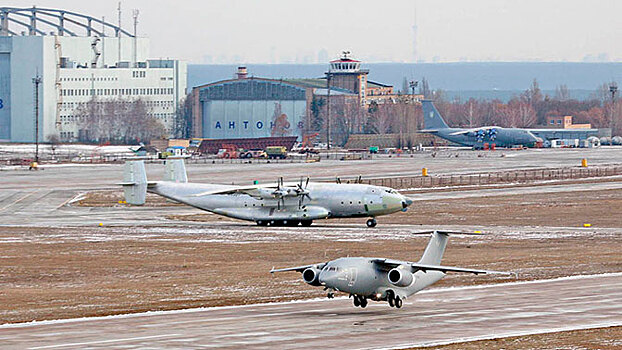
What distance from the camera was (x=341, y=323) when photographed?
117ft

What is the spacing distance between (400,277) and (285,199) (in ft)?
128

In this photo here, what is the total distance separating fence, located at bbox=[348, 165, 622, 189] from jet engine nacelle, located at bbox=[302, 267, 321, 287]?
73.4 metres

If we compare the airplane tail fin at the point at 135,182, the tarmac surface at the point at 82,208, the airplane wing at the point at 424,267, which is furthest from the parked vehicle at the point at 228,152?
the airplane wing at the point at 424,267

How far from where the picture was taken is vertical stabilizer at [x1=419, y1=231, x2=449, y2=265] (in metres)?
38.5

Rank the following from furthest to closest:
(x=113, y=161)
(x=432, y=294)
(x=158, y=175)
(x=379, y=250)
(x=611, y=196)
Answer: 1. (x=113, y=161)
2. (x=158, y=175)
3. (x=611, y=196)
4. (x=379, y=250)
5. (x=432, y=294)

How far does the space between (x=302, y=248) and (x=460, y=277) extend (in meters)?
14.3

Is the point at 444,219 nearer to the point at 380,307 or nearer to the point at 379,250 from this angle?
the point at 379,250

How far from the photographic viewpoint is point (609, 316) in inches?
1444

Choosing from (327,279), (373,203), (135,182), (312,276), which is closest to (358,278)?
(327,279)

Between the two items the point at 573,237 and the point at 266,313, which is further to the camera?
the point at 573,237

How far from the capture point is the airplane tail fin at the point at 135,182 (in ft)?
255

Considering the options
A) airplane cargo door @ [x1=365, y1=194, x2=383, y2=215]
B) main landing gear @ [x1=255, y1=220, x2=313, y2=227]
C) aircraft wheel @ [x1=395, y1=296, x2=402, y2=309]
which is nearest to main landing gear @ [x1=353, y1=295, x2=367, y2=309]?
aircraft wheel @ [x1=395, y1=296, x2=402, y2=309]

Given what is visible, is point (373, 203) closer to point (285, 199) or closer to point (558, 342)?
point (285, 199)

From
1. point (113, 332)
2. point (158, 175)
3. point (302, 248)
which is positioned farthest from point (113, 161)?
point (113, 332)
